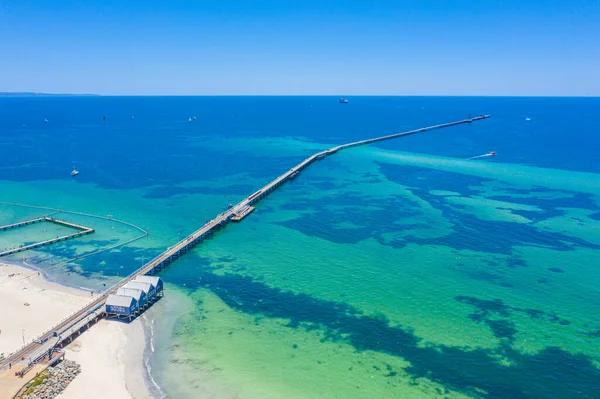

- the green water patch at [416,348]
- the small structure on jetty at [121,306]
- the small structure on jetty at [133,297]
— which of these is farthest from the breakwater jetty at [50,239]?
the green water patch at [416,348]

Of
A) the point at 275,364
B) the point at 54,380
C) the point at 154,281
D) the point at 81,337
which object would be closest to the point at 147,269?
the point at 154,281

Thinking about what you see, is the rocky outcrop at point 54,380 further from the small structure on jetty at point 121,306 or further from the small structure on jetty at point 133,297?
the small structure on jetty at point 133,297

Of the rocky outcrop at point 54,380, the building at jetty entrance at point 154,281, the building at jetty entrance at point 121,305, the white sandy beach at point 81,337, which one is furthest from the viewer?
the building at jetty entrance at point 154,281

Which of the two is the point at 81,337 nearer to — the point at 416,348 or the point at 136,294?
the point at 136,294

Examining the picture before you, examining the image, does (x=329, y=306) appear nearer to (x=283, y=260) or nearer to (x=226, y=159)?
(x=283, y=260)

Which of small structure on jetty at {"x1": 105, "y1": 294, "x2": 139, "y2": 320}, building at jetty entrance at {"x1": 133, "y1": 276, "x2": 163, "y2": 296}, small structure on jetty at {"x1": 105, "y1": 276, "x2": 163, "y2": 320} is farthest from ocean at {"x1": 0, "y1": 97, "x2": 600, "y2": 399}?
building at jetty entrance at {"x1": 133, "y1": 276, "x2": 163, "y2": 296}

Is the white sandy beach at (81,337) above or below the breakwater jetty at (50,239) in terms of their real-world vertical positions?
below

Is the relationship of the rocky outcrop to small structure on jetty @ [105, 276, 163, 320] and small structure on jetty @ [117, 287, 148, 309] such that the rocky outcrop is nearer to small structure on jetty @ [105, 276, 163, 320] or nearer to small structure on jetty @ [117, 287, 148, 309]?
small structure on jetty @ [105, 276, 163, 320]
